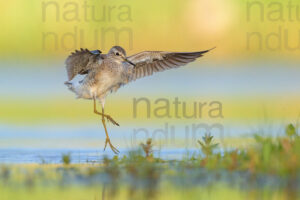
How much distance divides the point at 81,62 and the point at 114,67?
0.56m

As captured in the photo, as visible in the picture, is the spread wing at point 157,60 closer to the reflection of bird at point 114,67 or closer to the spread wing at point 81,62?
the reflection of bird at point 114,67

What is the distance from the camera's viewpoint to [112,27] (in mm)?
18641

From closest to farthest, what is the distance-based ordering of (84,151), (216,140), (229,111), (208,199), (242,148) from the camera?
(208,199) < (242,148) < (84,151) < (216,140) < (229,111)

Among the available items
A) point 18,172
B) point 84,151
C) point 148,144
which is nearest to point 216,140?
point 84,151

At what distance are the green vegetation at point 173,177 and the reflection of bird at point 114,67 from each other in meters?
2.70

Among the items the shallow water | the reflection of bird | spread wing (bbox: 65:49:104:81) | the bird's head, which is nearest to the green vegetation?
the shallow water

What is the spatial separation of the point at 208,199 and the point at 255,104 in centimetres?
980

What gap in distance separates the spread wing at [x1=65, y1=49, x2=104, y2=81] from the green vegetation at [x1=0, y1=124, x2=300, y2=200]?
2507 mm

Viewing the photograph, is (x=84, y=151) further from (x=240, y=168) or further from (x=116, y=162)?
(x=240, y=168)

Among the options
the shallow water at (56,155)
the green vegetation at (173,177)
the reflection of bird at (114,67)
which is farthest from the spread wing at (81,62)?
the green vegetation at (173,177)

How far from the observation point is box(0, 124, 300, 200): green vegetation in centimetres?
766

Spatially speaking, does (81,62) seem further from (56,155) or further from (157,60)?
(56,155)

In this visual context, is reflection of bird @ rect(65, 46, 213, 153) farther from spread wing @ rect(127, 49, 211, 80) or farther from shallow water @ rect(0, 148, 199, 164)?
shallow water @ rect(0, 148, 199, 164)

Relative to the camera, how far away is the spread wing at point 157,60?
12.4m
